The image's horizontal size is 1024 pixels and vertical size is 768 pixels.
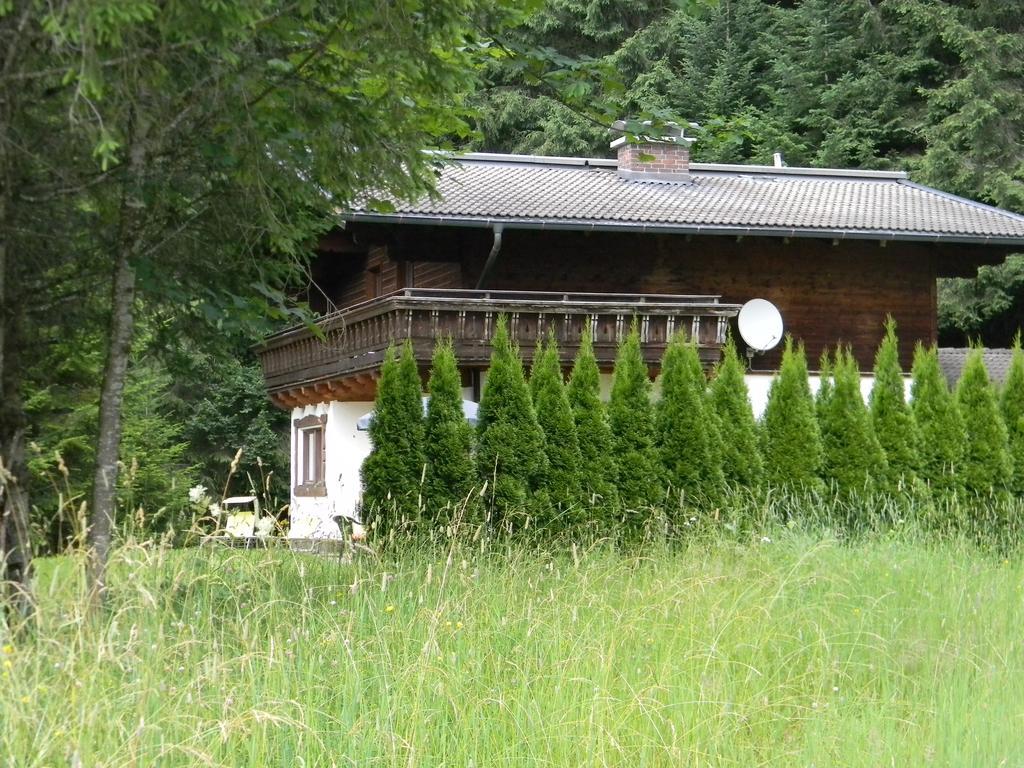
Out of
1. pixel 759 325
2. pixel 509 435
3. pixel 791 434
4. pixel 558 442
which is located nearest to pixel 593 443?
pixel 558 442

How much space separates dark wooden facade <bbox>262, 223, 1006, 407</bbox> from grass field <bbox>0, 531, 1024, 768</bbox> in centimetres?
1143

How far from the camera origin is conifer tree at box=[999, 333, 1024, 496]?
1712 centimetres

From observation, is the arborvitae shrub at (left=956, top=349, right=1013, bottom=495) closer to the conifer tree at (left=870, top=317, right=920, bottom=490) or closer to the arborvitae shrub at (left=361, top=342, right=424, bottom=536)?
the conifer tree at (left=870, top=317, right=920, bottom=490)

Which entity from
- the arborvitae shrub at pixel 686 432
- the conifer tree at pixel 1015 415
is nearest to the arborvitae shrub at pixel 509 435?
the arborvitae shrub at pixel 686 432

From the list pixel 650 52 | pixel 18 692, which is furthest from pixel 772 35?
pixel 18 692

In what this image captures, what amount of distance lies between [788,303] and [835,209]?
2.00 meters

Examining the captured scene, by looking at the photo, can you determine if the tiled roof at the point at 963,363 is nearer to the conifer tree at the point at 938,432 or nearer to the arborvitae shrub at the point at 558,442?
the conifer tree at the point at 938,432

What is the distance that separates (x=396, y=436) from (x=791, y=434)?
508 cm

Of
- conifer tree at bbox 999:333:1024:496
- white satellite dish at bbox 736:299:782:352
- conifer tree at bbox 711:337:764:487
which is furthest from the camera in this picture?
white satellite dish at bbox 736:299:782:352

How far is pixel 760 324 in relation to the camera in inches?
836

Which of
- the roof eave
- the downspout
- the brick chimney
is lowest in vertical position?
the downspout

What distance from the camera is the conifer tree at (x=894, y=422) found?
54.7 feet

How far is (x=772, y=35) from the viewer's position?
38188 mm

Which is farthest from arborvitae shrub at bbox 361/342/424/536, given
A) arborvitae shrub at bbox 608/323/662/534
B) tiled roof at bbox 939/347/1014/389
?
tiled roof at bbox 939/347/1014/389
